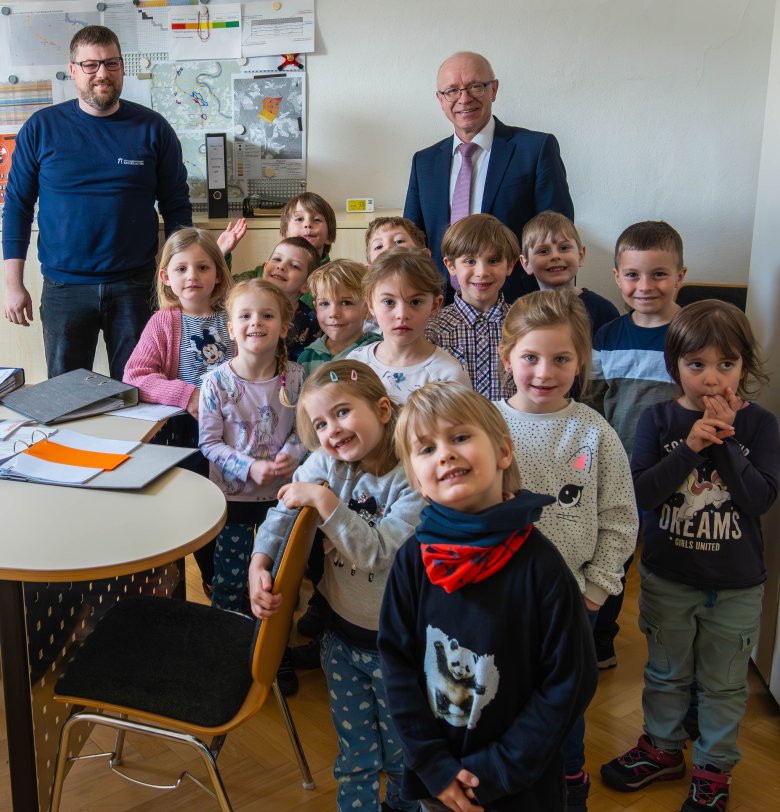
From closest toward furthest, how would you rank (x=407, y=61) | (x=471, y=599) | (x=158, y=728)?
1. (x=471, y=599)
2. (x=158, y=728)
3. (x=407, y=61)

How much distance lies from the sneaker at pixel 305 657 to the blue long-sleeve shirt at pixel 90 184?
187cm

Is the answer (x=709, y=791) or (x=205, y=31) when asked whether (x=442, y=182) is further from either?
(x=709, y=791)

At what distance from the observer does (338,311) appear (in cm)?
230

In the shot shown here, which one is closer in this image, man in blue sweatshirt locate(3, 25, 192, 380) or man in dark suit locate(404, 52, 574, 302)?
man in dark suit locate(404, 52, 574, 302)

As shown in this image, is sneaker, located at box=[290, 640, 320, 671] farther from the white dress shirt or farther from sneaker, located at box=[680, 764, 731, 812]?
the white dress shirt

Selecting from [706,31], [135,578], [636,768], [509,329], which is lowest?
[636,768]

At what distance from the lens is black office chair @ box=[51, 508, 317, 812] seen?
1.45 metres

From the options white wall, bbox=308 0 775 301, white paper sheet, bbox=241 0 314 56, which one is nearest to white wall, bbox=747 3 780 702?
white wall, bbox=308 0 775 301

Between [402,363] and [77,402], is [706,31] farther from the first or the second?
[77,402]

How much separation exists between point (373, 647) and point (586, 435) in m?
0.59

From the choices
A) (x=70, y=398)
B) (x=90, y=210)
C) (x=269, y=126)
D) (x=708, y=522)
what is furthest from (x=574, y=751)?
(x=269, y=126)

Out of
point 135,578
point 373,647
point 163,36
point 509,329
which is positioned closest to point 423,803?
point 373,647

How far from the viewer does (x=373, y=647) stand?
1.57 metres

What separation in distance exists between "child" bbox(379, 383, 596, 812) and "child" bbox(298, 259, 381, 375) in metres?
1.06
